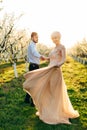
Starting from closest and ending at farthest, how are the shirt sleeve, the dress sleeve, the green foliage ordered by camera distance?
the dress sleeve
the shirt sleeve
the green foliage

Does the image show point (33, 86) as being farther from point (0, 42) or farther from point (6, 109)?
point (0, 42)

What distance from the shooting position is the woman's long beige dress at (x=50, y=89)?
398 inches

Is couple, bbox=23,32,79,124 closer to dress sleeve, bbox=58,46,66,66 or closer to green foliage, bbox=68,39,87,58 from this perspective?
dress sleeve, bbox=58,46,66,66

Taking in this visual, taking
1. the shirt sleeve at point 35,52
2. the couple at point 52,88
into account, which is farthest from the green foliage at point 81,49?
the couple at point 52,88

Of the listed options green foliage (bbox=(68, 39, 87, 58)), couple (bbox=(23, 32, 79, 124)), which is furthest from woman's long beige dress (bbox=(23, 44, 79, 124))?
green foliage (bbox=(68, 39, 87, 58))

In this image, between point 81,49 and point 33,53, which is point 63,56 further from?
point 81,49

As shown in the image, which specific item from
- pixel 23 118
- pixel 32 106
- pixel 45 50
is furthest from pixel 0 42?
pixel 45 50

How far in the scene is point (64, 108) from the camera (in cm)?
1032

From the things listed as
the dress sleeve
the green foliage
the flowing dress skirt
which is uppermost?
the dress sleeve

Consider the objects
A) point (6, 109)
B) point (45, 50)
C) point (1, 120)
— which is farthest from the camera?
point (45, 50)

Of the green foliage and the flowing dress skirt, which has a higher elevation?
the flowing dress skirt

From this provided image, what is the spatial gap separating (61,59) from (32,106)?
2.66 meters

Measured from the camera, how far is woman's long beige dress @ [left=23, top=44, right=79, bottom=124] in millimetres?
10109

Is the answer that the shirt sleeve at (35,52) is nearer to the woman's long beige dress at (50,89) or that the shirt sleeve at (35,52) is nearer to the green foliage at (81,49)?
the woman's long beige dress at (50,89)
